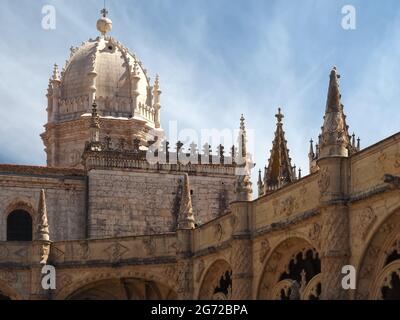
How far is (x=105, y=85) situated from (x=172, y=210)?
39.3ft

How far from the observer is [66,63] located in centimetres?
5312

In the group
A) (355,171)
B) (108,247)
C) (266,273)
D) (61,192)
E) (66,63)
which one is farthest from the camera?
(66,63)

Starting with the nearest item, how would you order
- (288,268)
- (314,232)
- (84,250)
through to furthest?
1. (314,232)
2. (288,268)
3. (84,250)

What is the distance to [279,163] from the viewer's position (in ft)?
132

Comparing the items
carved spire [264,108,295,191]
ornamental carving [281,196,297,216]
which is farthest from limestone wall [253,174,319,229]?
carved spire [264,108,295,191]

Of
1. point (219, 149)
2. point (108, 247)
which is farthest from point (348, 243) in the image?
point (219, 149)

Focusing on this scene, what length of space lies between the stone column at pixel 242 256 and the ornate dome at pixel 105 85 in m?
23.2

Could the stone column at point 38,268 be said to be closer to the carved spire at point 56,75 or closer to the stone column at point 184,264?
the stone column at point 184,264

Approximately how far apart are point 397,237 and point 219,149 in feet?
76.3

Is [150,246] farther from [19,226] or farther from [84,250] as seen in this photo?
[19,226]

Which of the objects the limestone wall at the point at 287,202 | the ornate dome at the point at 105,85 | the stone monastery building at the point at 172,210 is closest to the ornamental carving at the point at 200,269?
the stone monastery building at the point at 172,210

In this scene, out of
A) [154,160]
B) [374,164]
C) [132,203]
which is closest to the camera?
[374,164]

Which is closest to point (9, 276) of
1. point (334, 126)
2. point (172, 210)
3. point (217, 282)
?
point (217, 282)

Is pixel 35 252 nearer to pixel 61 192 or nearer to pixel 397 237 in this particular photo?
pixel 61 192
